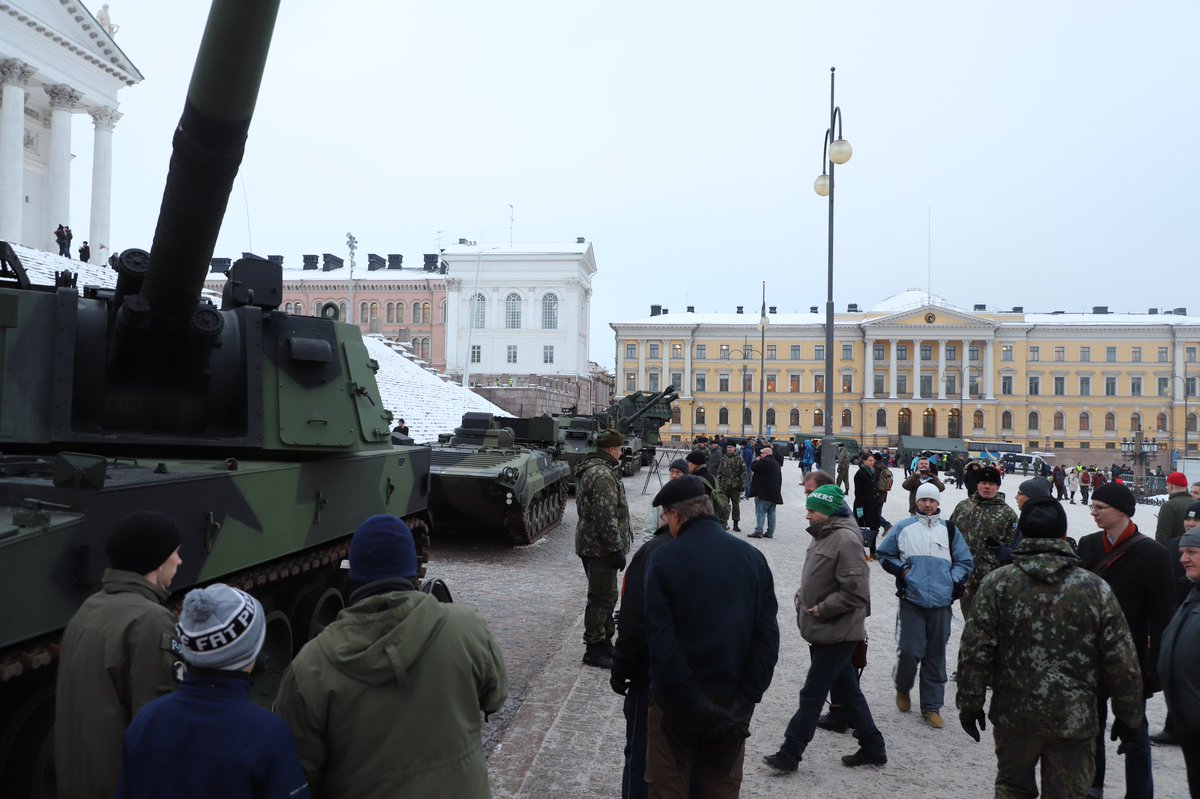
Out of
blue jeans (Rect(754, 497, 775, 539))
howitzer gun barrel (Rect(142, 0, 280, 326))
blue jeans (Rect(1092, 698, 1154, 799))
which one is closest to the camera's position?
howitzer gun barrel (Rect(142, 0, 280, 326))

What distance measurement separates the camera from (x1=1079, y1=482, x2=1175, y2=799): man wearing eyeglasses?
4.64 meters

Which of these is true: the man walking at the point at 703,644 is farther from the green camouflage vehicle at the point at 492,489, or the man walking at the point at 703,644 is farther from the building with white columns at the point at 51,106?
the building with white columns at the point at 51,106

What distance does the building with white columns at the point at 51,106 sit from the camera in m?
37.5

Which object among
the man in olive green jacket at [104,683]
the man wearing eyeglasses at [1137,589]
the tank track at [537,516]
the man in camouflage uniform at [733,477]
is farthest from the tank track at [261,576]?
the man in camouflage uniform at [733,477]

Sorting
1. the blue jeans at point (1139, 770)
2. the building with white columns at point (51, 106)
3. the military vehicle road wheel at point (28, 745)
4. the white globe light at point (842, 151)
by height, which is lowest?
the blue jeans at point (1139, 770)

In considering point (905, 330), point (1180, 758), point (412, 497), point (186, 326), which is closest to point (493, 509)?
point (412, 497)

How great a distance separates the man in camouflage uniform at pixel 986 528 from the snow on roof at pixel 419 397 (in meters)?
26.3

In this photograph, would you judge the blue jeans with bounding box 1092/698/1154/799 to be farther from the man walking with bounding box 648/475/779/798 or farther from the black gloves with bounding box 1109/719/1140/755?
the man walking with bounding box 648/475/779/798

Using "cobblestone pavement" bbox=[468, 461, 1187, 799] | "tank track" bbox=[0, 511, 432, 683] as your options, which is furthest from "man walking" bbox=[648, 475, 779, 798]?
"tank track" bbox=[0, 511, 432, 683]

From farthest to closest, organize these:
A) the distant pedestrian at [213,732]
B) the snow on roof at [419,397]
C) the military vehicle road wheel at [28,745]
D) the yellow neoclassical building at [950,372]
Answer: the yellow neoclassical building at [950,372]
the snow on roof at [419,397]
the military vehicle road wheel at [28,745]
the distant pedestrian at [213,732]

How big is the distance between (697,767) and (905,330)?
79467mm

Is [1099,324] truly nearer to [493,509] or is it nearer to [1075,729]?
[493,509]

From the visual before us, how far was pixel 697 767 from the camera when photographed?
12.6 feet

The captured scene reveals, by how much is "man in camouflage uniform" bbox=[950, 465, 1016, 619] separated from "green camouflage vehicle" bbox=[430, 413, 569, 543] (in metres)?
6.53
